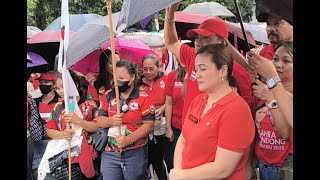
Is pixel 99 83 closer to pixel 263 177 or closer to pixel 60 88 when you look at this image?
pixel 60 88

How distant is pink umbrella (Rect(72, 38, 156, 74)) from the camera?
5.26 metres

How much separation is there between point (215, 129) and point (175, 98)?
2599mm

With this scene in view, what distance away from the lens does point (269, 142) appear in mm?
3254

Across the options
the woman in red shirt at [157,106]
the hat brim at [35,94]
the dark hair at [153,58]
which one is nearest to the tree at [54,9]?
the hat brim at [35,94]

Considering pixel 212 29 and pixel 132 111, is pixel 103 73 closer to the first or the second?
pixel 132 111

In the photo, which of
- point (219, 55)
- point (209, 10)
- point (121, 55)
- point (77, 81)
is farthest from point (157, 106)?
point (209, 10)

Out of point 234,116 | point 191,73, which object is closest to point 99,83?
point 191,73

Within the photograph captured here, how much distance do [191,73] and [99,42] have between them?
0.96m

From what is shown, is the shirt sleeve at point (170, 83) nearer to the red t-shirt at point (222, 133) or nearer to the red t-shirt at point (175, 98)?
the red t-shirt at point (175, 98)

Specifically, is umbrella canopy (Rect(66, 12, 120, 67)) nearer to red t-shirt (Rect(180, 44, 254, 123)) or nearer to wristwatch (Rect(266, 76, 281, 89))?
red t-shirt (Rect(180, 44, 254, 123))

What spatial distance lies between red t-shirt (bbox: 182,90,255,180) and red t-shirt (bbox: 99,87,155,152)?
165 centimetres

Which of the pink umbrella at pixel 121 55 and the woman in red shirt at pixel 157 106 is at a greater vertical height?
the pink umbrella at pixel 121 55

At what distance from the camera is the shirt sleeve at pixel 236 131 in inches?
100

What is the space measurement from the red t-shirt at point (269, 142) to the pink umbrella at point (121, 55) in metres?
2.37
